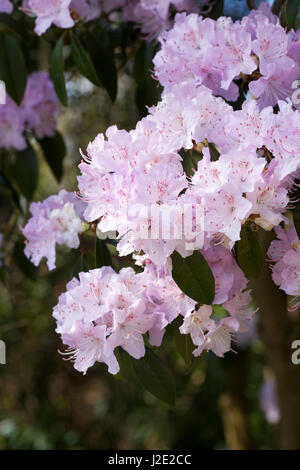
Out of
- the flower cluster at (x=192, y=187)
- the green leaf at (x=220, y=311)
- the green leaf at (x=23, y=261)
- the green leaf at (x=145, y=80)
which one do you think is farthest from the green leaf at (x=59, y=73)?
the green leaf at (x=220, y=311)

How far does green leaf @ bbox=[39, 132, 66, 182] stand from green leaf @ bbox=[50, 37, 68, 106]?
415mm

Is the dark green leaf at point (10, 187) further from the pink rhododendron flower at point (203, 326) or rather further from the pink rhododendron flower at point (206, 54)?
the pink rhododendron flower at point (203, 326)

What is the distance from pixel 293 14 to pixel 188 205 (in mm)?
462

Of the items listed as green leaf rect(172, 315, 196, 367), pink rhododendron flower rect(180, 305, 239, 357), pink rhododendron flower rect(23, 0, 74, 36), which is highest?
pink rhododendron flower rect(23, 0, 74, 36)

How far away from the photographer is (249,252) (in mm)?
979

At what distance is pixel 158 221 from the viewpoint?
85 centimetres

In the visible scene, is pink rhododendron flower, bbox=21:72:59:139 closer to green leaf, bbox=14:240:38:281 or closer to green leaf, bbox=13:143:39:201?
green leaf, bbox=13:143:39:201

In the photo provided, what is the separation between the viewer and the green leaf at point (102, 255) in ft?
3.68

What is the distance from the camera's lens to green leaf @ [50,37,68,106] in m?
1.35

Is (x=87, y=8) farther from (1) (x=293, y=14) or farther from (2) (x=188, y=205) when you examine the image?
(2) (x=188, y=205)

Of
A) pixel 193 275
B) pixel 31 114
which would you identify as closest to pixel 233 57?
pixel 193 275

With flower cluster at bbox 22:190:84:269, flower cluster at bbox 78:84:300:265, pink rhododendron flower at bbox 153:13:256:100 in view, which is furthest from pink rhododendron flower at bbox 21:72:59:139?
flower cluster at bbox 78:84:300:265
